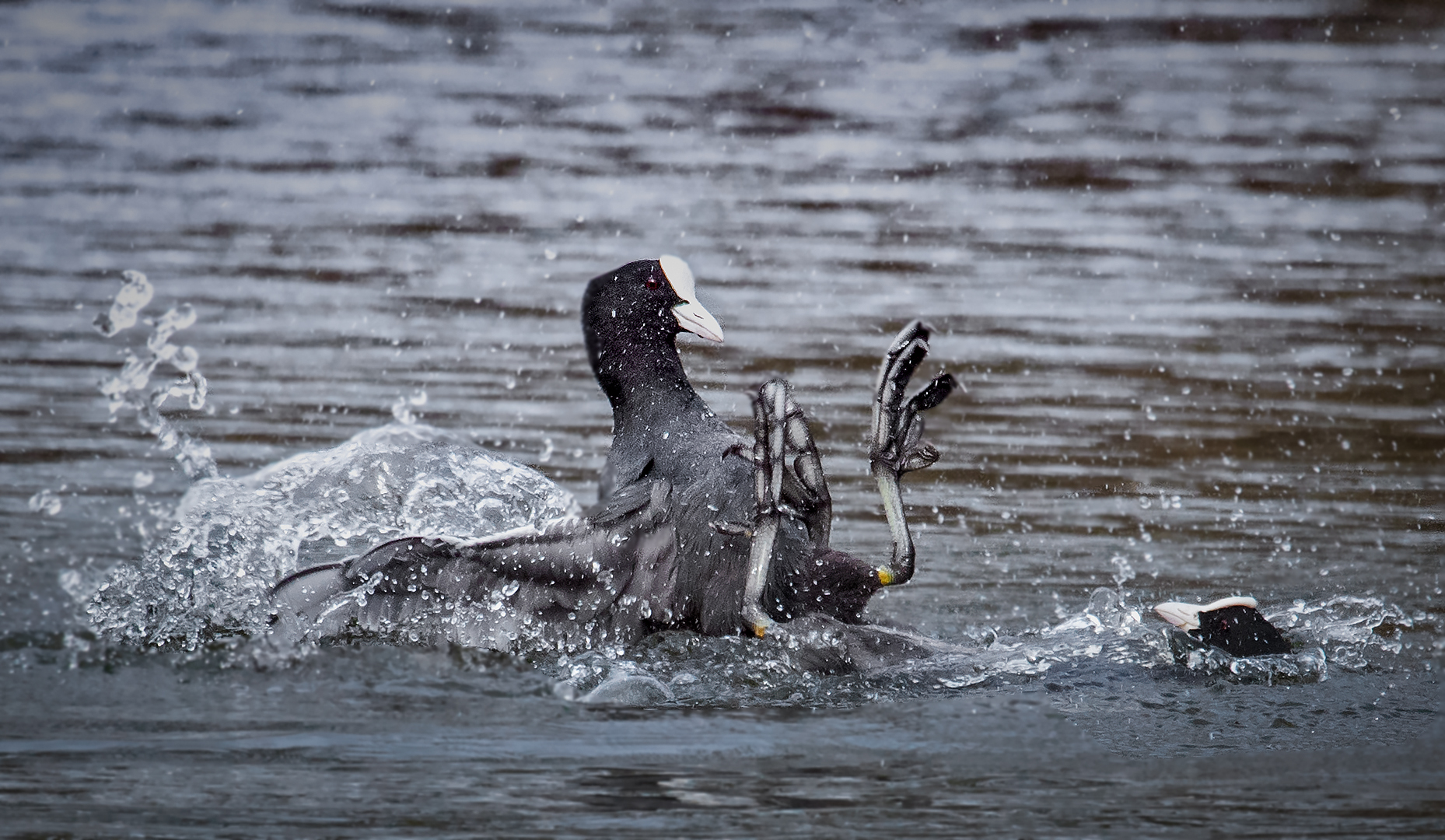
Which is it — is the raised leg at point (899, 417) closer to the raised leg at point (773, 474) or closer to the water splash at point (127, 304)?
the raised leg at point (773, 474)

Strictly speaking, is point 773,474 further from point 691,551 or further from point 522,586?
point 522,586

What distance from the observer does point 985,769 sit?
1.99 metres

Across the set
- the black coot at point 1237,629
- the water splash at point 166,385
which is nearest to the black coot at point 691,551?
the black coot at point 1237,629

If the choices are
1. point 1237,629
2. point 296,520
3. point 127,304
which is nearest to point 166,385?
point 127,304

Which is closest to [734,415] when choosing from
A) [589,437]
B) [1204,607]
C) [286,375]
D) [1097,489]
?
[589,437]

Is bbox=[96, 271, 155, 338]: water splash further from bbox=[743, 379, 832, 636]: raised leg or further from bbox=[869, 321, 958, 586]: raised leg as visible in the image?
bbox=[869, 321, 958, 586]: raised leg

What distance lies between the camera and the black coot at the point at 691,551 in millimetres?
2410

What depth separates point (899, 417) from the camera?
2504 mm

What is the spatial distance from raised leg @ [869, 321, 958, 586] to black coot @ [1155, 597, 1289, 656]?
1.53ft

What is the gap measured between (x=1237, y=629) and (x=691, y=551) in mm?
862

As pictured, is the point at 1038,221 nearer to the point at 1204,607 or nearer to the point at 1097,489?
the point at 1097,489

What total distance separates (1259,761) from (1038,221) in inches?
138

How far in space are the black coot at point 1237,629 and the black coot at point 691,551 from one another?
47 cm

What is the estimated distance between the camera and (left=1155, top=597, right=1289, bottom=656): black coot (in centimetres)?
240
